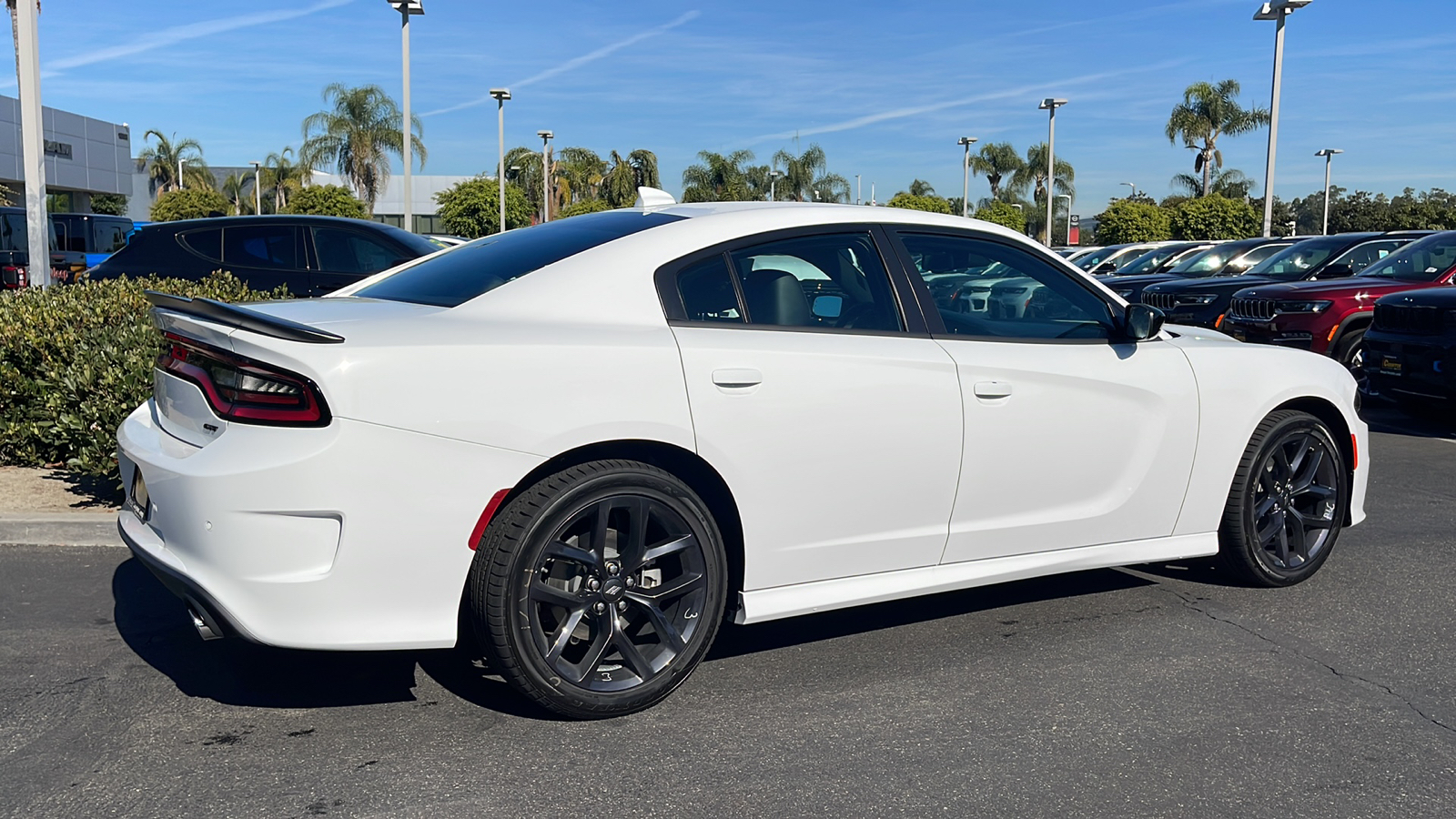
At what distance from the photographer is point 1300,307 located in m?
11.5

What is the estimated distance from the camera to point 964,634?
14.8ft

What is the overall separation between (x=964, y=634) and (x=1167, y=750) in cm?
112

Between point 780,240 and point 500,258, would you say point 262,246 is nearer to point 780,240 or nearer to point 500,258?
point 500,258

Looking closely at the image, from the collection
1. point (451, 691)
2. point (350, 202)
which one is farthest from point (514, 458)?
point (350, 202)

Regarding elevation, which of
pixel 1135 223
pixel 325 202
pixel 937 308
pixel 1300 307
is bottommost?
pixel 1300 307

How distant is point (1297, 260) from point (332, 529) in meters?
14.3

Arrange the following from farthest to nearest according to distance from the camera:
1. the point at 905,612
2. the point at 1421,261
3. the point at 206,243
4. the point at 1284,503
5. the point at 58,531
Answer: the point at 1421,261 < the point at 206,243 < the point at 58,531 < the point at 1284,503 < the point at 905,612

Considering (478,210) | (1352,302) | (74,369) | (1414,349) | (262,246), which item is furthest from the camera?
(478,210)

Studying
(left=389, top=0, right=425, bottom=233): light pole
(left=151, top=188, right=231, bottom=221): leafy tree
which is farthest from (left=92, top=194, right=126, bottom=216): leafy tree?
(left=389, top=0, right=425, bottom=233): light pole

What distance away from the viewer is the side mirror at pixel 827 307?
401 cm

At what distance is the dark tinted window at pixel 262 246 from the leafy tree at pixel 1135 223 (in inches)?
1383

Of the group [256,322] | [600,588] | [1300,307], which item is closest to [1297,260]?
[1300,307]

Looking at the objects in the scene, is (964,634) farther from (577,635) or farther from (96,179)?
(96,179)

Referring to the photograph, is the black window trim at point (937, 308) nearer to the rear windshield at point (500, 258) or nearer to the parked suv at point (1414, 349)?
the rear windshield at point (500, 258)
